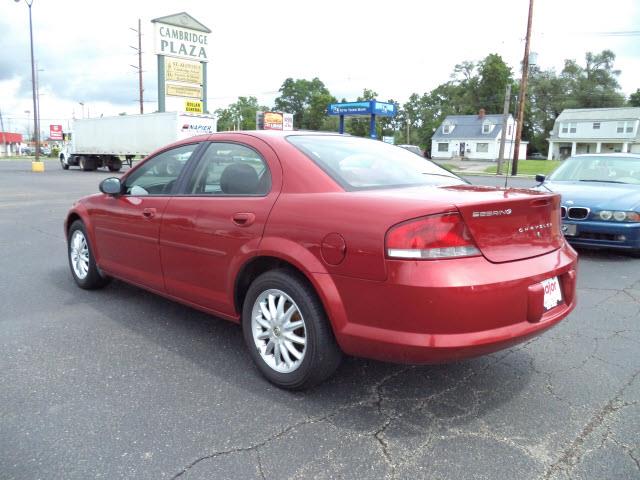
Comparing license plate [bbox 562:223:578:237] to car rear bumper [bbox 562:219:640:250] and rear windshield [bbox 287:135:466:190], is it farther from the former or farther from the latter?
rear windshield [bbox 287:135:466:190]

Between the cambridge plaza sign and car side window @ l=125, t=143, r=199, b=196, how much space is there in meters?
26.1

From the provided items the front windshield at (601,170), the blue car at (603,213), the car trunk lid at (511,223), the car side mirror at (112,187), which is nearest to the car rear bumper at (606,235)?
the blue car at (603,213)

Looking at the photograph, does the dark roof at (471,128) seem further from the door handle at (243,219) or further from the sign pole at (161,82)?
the door handle at (243,219)

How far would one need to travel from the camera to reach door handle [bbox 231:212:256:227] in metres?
3.13

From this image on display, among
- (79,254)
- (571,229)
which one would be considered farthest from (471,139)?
(79,254)

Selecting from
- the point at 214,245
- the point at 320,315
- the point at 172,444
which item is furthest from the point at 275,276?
the point at 172,444

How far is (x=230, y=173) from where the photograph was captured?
348cm

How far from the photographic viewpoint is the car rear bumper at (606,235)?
6.31m

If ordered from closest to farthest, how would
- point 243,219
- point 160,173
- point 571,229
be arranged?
1. point 243,219
2. point 160,173
3. point 571,229

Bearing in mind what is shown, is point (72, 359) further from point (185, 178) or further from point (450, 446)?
point (450, 446)

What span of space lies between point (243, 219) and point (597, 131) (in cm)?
→ 7052

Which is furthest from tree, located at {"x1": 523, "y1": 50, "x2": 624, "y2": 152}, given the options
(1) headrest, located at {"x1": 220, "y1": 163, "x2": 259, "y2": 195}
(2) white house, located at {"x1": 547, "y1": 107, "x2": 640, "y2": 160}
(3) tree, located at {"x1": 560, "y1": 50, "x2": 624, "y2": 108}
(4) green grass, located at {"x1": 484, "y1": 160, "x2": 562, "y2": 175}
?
(1) headrest, located at {"x1": 220, "y1": 163, "x2": 259, "y2": 195}

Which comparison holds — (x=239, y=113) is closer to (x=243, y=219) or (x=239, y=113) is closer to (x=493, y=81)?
(x=493, y=81)

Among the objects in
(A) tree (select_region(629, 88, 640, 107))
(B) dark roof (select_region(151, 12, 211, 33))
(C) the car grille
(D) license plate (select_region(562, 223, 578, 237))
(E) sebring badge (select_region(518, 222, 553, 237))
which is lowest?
(D) license plate (select_region(562, 223, 578, 237))
